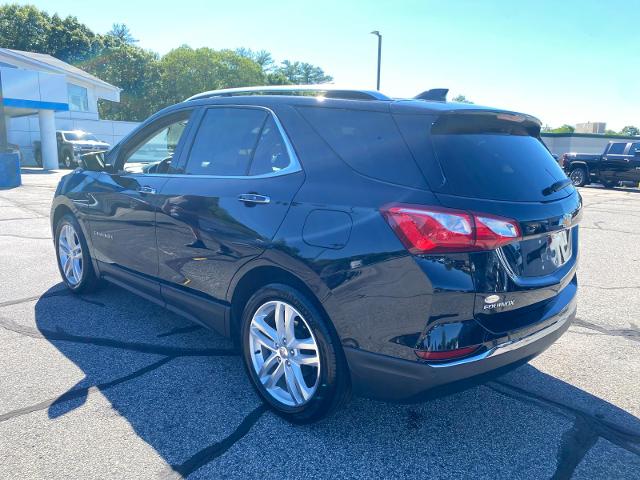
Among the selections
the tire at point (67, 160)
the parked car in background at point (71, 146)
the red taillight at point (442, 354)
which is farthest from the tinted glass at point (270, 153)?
the tire at point (67, 160)

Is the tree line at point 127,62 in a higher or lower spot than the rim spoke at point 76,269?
higher

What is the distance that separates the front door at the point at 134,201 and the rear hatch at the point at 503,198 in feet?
6.88

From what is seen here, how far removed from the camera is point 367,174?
2578mm

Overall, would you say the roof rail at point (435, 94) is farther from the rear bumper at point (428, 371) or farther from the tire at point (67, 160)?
the tire at point (67, 160)

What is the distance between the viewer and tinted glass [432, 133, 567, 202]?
2.44 meters

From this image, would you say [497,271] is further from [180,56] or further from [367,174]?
[180,56]

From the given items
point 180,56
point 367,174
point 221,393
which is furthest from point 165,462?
point 180,56

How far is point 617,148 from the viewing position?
64.3 feet

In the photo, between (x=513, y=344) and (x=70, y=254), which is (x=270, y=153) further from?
(x=70, y=254)

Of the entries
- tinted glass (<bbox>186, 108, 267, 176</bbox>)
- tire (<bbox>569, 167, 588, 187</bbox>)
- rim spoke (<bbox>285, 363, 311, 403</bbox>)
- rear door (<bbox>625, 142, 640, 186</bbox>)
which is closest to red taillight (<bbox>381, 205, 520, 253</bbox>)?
rim spoke (<bbox>285, 363, 311, 403</bbox>)

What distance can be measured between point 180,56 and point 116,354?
55143 mm

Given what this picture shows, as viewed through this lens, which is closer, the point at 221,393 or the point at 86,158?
the point at 221,393

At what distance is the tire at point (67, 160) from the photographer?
26047 mm

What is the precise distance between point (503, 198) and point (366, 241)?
0.70 m
